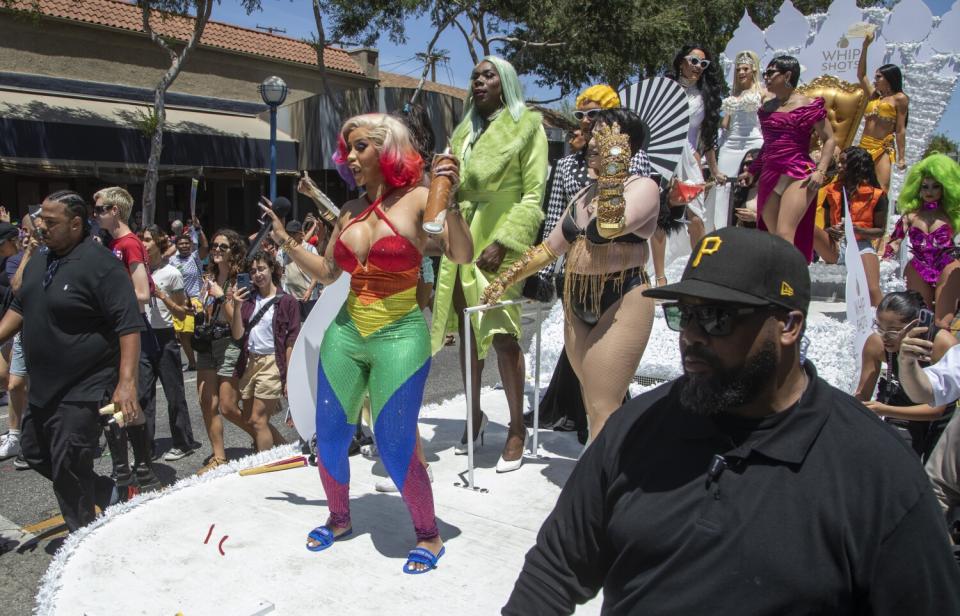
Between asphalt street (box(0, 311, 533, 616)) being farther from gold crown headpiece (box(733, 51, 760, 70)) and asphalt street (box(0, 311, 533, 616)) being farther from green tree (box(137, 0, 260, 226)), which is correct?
green tree (box(137, 0, 260, 226))

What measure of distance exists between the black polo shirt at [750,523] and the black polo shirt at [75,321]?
2.93 metres

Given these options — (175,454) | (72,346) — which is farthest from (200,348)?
(72,346)

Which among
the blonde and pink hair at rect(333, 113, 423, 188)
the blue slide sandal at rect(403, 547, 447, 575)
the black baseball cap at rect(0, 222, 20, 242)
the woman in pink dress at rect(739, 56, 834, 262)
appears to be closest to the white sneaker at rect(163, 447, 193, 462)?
the black baseball cap at rect(0, 222, 20, 242)

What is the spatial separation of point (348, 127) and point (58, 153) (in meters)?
16.1

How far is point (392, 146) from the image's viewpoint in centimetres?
344

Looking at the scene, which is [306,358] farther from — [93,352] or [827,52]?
[827,52]

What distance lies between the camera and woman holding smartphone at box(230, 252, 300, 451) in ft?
17.5

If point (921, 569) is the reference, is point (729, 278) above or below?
above

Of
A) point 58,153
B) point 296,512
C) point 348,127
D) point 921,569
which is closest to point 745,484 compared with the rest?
point 921,569

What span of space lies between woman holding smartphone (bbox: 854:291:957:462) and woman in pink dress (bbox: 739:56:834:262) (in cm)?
129

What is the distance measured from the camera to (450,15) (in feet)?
64.0

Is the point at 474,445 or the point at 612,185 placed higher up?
the point at 612,185

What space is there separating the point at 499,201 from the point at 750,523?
3377 millimetres

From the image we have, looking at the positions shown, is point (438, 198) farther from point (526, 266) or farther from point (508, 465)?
point (508, 465)
